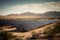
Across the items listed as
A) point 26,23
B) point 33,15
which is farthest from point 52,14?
point 26,23

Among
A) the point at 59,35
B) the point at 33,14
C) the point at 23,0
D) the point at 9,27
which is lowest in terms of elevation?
the point at 59,35

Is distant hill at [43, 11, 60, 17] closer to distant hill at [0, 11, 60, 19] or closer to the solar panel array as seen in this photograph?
distant hill at [0, 11, 60, 19]

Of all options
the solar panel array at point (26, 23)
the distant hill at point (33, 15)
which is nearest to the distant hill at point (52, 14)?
the distant hill at point (33, 15)

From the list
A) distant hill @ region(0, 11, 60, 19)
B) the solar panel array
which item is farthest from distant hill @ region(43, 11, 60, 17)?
the solar panel array

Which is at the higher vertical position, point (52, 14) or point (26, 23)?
point (52, 14)

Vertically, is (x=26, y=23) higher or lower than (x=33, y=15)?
lower

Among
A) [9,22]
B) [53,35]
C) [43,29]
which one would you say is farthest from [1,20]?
[53,35]

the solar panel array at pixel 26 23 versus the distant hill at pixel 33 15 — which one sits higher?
the distant hill at pixel 33 15

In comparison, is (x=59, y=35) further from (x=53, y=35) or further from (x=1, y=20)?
(x=1, y=20)

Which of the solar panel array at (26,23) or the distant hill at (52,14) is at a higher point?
the distant hill at (52,14)

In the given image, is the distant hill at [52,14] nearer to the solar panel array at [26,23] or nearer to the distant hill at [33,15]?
the distant hill at [33,15]

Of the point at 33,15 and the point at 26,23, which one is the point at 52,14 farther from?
the point at 26,23
